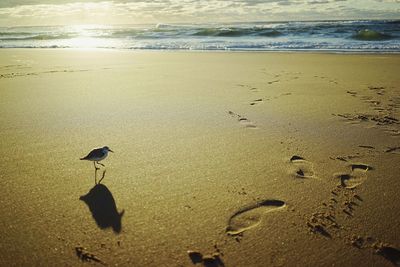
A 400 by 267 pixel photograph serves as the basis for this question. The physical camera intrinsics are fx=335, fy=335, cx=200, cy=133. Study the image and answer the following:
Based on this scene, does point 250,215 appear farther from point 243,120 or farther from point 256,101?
point 256,101

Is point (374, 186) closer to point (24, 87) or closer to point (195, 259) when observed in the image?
point (195, 259)

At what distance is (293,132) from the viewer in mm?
3787

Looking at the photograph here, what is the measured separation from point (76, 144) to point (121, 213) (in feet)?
4.64

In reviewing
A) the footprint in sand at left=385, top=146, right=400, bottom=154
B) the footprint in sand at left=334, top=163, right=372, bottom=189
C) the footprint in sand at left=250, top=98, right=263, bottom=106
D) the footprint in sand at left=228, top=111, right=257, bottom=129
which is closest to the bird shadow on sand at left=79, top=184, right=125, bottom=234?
the footprint in sand at left=334, top=163, right=372, bottom=189

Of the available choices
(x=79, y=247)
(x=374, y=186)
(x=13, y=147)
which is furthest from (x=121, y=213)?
(x=374, y=186)

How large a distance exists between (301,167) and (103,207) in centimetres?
170

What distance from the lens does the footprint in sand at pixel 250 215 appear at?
2148 mm

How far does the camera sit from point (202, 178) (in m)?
2.77

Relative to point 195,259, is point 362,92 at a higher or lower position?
higher

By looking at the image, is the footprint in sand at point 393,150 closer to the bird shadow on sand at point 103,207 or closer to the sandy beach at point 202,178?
the sandy beach at point 202,178

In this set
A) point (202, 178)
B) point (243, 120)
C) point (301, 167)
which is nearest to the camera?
point (202, 178)

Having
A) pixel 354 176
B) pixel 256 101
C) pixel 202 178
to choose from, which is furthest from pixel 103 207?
pixel 256 101

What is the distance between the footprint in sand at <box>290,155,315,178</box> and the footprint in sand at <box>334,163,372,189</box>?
→ 0.70ft

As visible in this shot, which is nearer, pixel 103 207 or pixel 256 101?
pixel 103 207
